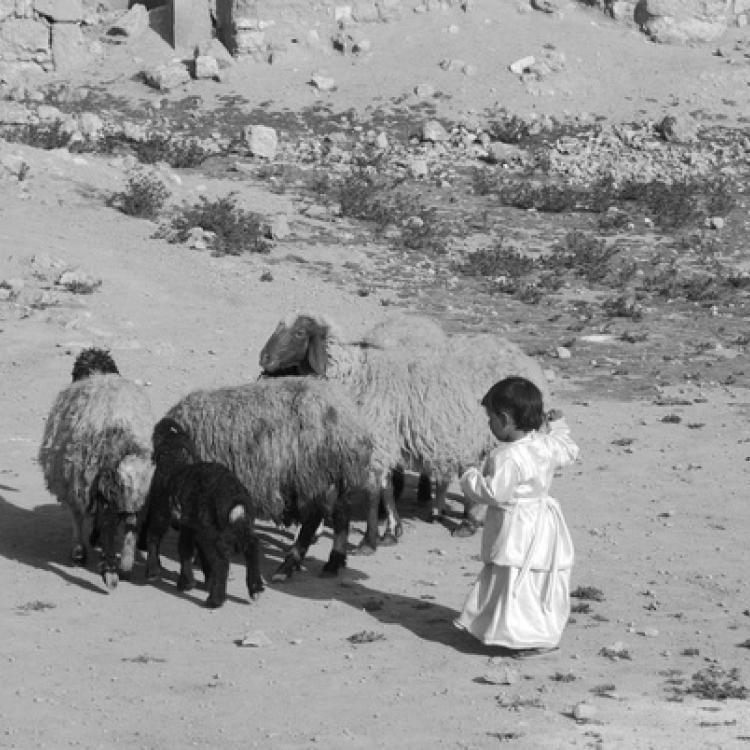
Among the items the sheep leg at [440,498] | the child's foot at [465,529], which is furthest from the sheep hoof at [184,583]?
the sheep leg at [440,498]

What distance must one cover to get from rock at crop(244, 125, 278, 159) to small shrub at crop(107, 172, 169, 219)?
11.4 ft

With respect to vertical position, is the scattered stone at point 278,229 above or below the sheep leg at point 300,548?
above

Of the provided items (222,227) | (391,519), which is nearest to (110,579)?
(391,519)

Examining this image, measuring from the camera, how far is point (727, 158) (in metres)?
25.4

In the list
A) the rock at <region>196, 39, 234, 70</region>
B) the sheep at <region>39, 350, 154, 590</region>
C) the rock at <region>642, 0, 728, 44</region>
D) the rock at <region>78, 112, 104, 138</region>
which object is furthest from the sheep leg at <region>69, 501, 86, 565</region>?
the rock at <region>642, 0, 728, 44</region>

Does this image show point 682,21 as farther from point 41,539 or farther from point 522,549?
point 522,549

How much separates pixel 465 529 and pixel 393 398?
109 cm

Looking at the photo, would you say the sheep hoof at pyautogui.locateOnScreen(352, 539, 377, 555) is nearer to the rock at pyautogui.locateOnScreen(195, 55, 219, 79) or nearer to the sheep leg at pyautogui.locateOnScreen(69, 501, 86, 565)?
the sheep leg at pyautogui.locateOnScreen(69, 501, 86, 565)

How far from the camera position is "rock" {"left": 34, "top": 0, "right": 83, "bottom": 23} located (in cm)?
2817

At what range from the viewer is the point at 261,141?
2367 cm

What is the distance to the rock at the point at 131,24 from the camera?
28.8 metres

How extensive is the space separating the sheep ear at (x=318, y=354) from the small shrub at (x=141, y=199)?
32.1ft

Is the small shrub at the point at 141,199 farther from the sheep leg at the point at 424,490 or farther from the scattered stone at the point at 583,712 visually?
the scattered stone at the point at 583,712

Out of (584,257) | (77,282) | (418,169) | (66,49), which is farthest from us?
(66,49)
